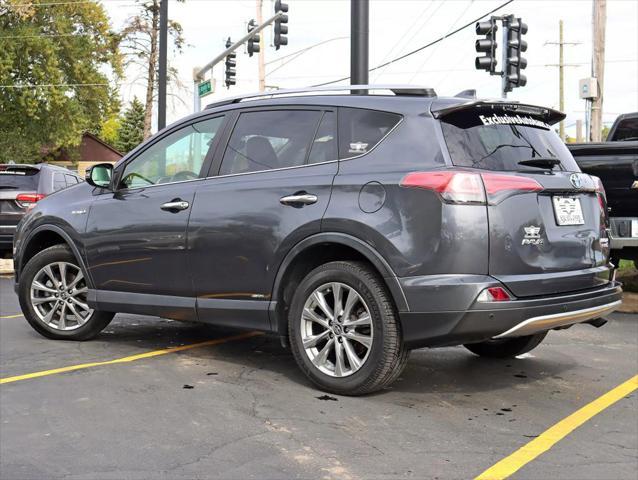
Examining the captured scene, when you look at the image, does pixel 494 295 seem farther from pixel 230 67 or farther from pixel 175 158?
pixel 230 67

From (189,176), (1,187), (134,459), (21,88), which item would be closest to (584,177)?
(189,176)

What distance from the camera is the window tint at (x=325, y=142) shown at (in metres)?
4.93

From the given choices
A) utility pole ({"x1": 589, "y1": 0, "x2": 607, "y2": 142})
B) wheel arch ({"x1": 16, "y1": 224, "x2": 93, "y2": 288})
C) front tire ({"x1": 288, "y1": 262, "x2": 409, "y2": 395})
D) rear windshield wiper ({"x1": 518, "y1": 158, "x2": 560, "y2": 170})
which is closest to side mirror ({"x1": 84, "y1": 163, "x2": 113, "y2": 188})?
wheel arch ({"x1": 16, "y1": 224, "x2": 93, "y2": 288})

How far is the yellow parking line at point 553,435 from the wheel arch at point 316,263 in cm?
100

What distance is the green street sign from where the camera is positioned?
69.4 feet

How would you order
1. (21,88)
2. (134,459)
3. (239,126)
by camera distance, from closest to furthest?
(134,459) < (239,126) < (21,88)

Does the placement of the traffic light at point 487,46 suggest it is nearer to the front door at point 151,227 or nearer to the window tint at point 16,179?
the window tint at point 16,179

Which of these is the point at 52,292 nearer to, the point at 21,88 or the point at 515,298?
the point at 515,298

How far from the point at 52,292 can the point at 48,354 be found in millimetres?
695

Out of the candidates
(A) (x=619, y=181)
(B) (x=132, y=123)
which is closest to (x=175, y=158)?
(A) (x=619, y=181)

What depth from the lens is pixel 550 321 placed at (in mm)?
4406

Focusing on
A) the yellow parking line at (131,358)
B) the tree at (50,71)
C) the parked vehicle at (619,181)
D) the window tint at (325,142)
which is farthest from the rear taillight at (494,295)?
the tree at (50,71)

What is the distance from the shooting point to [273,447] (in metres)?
3.84

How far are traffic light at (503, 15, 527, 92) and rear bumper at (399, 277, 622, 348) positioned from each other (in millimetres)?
11229
